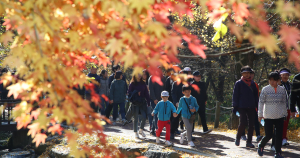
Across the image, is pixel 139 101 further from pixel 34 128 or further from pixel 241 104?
pixel 34 128

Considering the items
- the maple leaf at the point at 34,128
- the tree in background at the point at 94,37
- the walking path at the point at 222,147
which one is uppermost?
the tree in background at the point at 94,37

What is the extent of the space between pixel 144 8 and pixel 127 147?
5200 millimetres

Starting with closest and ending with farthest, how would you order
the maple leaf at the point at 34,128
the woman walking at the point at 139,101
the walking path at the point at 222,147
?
the maple leaf at the point at 34,128 → the walking path at the point at 222,147 → the woman walking at the point at 139,101

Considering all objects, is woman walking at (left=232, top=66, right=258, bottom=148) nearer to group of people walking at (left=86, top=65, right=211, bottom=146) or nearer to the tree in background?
group of people walking at (left=86, top=65, right=211, bottom=146)

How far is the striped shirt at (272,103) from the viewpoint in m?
5.63

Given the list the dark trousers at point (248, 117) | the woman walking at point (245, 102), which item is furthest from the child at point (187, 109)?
the dark trousers at point (248, 117)

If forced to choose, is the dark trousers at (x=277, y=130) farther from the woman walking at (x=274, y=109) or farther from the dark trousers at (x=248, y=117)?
the dark trousers at (x=248, y=117)

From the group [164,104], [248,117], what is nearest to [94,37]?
[164,104]

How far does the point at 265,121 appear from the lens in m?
5.76

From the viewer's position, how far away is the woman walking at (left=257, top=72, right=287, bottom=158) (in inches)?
222

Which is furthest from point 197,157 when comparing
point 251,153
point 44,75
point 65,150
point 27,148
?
point 27,148

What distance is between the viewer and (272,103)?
18.7ft

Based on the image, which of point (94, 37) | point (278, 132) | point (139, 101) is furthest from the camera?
point (139, 101)

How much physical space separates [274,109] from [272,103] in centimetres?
13
